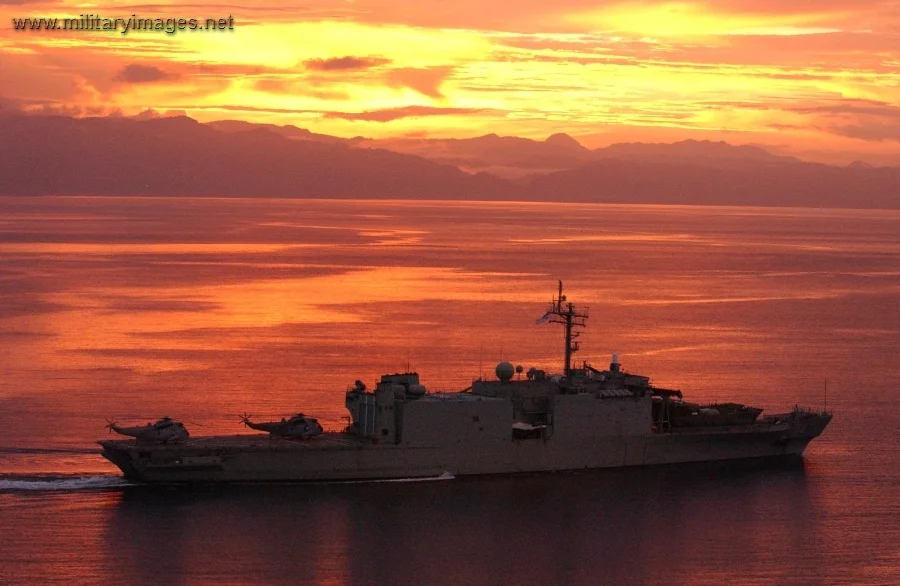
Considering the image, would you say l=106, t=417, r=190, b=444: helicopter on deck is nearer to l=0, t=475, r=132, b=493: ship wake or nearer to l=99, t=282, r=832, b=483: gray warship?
l=99, t=282, r=832, b=483: gray warship

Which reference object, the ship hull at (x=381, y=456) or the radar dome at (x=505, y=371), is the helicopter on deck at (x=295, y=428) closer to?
the ship hull at (x=381, y=456)

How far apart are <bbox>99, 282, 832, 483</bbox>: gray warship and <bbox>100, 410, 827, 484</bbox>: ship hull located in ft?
0.10

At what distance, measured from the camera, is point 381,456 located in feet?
121

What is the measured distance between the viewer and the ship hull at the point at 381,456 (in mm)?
35719

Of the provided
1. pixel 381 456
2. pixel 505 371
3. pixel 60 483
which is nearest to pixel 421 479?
pixel 381 456

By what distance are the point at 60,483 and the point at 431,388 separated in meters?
17.6

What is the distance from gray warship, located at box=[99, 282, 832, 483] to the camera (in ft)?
118

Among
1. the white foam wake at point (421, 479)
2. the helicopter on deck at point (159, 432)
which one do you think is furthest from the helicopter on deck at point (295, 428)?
the helicopter on deck at point (159, 432)

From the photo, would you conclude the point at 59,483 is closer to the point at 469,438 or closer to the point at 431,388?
the point at 469,438

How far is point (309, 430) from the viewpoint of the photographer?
37344mm

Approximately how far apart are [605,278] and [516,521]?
230 feet

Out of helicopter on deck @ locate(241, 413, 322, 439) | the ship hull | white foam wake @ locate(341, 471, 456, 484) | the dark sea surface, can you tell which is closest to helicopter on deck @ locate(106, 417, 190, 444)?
the ship hull

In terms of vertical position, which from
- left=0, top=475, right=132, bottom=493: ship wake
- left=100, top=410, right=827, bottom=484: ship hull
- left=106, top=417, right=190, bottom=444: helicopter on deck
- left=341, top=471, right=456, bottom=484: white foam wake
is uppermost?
left=106, top=417, right=190, bottom=444: helicopter on deck

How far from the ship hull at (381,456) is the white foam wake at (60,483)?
53 centimetres
